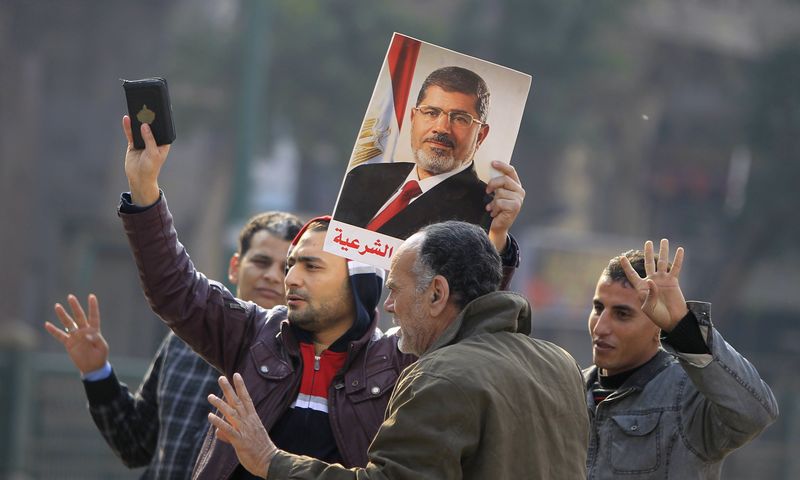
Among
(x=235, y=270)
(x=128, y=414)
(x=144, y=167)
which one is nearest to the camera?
(x=144, y=167)

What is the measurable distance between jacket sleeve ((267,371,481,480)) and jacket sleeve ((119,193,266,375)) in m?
0.97

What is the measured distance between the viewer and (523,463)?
125 inches

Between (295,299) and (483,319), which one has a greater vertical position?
(483,319)

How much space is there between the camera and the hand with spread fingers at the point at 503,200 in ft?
13.0

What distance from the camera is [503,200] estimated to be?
3.95m

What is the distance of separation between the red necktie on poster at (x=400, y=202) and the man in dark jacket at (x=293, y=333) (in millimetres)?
251

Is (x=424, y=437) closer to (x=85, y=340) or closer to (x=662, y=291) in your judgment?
(x=662, y=291)

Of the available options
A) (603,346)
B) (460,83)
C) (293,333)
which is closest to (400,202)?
(460,83)

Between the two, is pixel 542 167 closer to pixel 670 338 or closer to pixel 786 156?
pixel 786 156

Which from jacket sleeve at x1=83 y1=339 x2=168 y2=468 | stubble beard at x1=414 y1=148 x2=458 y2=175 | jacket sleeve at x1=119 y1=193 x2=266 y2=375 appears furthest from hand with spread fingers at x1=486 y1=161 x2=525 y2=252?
jacket sleeve at x1=83 y1=339 x2=168 y2=468

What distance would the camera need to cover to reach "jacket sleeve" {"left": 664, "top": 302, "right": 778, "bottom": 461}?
3.64 meters

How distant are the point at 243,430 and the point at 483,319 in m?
0.66

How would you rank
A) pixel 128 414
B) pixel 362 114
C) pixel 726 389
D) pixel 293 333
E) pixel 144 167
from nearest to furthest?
pixel 726 389 → pixel 144 167 → pixel 293 333 → pixel 128 414 → pixel 362 114

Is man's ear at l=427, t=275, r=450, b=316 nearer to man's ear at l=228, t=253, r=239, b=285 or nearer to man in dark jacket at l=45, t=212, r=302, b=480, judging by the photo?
man in dark jacket at l=45, t=212, r=302, b=480
